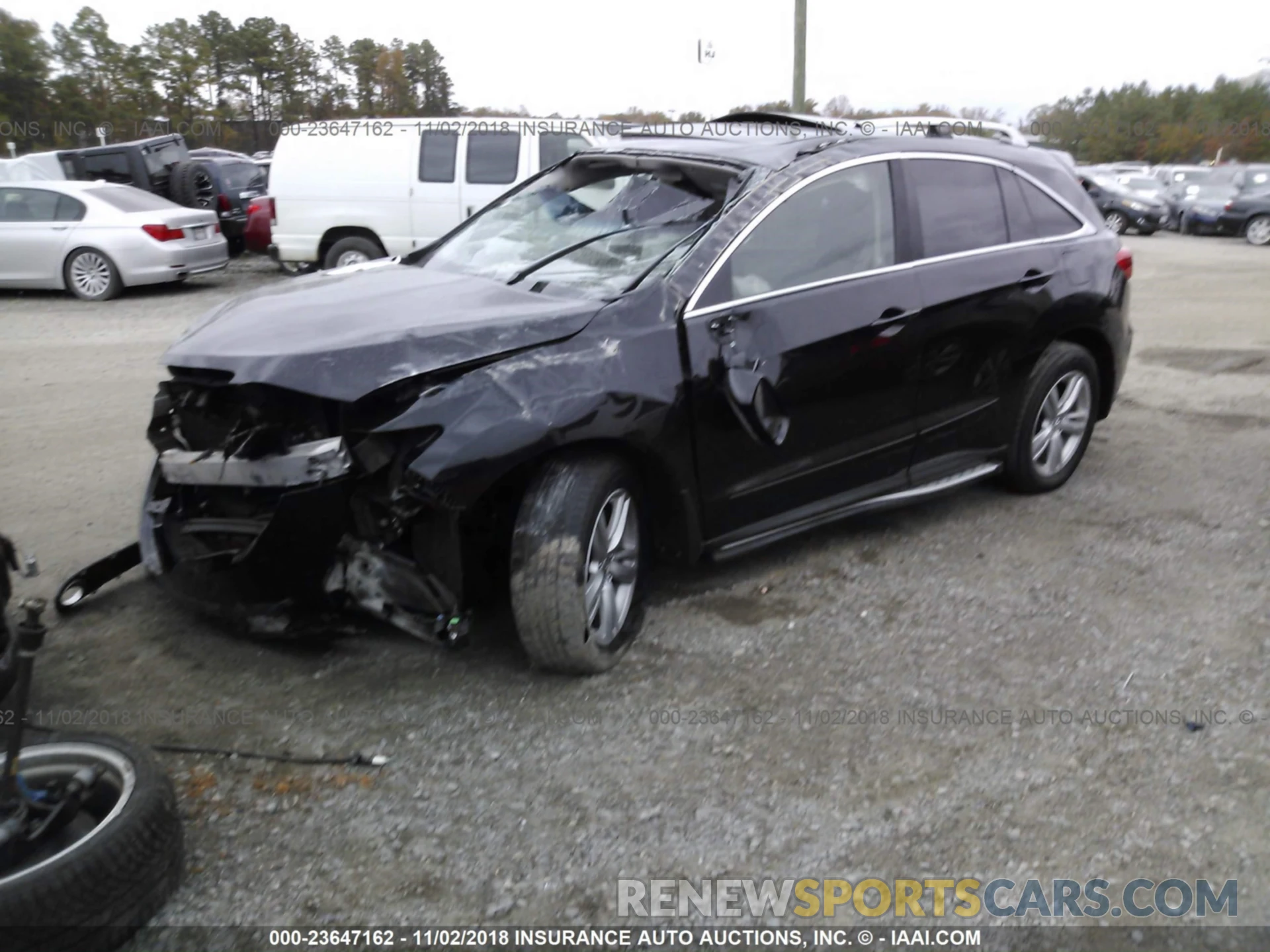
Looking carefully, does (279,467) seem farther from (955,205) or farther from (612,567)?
(955,205)

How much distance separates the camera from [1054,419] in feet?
18.0

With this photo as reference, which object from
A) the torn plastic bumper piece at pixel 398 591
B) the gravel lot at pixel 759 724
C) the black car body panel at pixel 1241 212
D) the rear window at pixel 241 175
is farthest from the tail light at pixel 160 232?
the black car body panel at pixel 1241 212

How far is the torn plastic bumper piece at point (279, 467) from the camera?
3.29 meters

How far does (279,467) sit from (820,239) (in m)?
2.27

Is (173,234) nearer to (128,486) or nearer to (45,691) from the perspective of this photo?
(128,486)

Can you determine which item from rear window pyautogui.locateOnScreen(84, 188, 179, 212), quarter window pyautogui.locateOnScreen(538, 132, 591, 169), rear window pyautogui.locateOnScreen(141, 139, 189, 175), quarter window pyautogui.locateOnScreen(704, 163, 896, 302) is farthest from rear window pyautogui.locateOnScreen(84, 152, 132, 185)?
quarter window pyautogui.locateOnScreen(704, 163, 896, 302)

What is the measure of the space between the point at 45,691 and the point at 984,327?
3.96 metres

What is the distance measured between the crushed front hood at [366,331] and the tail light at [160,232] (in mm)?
9901

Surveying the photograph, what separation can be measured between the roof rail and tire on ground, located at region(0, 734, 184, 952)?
3851mm

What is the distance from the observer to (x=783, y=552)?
4.88 metres

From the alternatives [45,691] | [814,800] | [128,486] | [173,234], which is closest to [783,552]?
[814,800]

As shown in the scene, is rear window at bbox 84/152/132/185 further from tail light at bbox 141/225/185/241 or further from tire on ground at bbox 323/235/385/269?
tire on ground at bbox 323/235/385/269

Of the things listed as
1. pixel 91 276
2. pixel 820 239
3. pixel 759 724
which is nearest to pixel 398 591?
pixel 759 724

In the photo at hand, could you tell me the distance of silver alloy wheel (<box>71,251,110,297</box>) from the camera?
13.0 m
